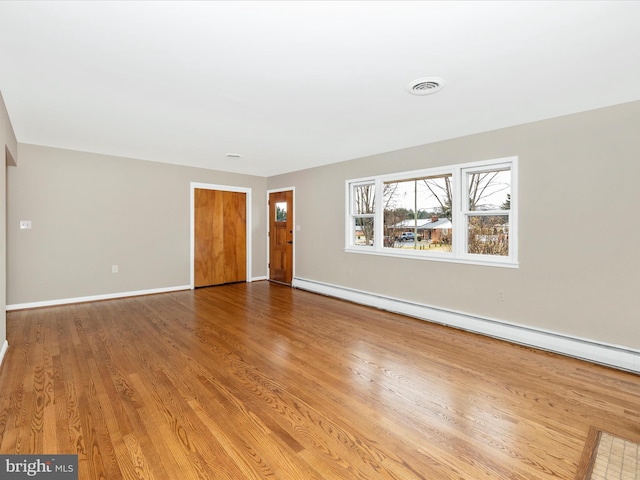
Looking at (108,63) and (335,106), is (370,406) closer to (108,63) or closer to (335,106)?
(335,106)

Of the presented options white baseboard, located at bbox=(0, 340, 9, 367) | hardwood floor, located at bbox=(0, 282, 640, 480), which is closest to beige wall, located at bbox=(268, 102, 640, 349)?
hardwood floor, located at bbox=(0, 282, 640, 480)

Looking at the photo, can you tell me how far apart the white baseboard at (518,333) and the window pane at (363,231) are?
85 centimetres

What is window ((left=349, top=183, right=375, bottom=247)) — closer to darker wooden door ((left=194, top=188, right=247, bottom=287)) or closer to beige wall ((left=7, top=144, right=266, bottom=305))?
darker wooden door ((left=194, top=188, right=247, bottom=287))

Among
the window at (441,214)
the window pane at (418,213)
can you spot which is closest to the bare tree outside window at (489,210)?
the window at (441,214)

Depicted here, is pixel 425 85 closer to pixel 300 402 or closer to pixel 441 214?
pixel 441 214

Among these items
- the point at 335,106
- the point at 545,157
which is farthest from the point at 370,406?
the point at 545,157

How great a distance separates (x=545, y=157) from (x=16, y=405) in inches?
198

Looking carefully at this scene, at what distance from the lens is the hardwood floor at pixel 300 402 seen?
1689mm

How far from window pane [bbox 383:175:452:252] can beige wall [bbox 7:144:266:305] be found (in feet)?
12.3

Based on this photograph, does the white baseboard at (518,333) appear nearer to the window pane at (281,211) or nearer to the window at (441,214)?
the window at (441,214)

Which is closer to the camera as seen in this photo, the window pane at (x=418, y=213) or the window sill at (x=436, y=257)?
the window sill at (x=436, y=257)

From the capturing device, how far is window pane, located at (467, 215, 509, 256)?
3693mm

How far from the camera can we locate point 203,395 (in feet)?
7.65

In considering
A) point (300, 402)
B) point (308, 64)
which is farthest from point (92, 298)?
point (308, 64)
